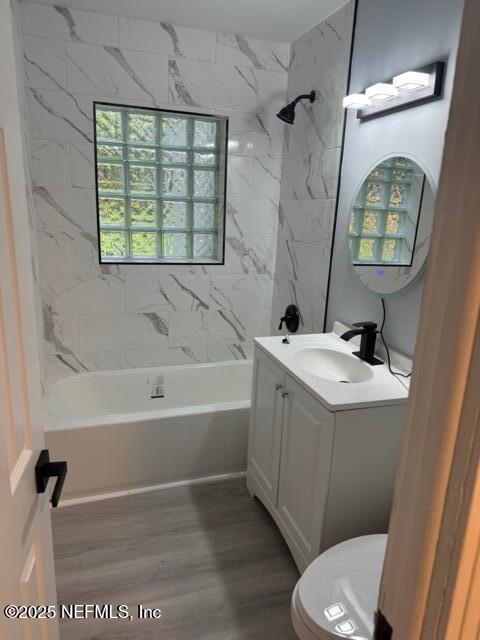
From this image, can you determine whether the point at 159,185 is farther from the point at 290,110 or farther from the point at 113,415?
the point at 113,415

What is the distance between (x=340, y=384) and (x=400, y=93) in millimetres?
1242

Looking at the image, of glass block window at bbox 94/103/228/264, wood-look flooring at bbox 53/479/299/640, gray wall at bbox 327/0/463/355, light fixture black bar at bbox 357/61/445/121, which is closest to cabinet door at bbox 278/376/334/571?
wood-look flooring at bbox 53/479/299/640

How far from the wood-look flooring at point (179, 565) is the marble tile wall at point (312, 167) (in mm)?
1226

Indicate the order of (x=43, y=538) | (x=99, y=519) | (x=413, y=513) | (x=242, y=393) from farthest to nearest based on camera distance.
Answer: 1. (x=242, y=393)
2. (x=99, y=519)
3. (x=43, y=538)
4. (x=413, y=513)

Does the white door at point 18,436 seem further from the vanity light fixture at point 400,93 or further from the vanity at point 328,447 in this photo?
the vanity light fixture at point 400,93

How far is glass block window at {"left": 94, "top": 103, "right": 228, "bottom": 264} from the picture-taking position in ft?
9.12

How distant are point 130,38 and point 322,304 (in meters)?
1.92

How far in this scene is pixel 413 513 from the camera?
54 cm

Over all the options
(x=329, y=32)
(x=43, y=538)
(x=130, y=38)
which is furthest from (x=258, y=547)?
(x=130, y=38)

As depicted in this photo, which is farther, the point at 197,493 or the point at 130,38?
the point at 130,38

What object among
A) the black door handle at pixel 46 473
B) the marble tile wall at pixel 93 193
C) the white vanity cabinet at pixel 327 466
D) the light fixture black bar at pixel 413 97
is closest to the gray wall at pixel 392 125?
the light fixture black bar at pixel 413 97

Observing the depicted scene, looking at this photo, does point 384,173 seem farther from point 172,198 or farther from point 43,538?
point 43,538

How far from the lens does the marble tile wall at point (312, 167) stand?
7.73ft

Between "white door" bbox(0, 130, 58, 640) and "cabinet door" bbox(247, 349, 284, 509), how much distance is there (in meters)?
1.15
